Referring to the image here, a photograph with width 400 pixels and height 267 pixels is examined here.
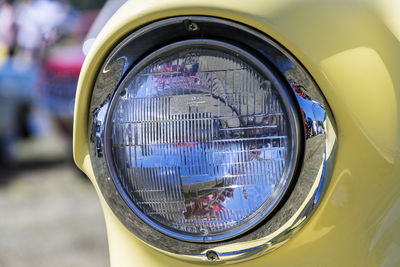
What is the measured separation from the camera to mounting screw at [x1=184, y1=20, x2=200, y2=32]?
3.25 ft

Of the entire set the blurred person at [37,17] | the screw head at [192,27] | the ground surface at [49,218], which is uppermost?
the blurred person at [37,17]

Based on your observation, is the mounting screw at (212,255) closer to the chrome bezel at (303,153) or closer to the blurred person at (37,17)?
the chrome bezel at (303,153)

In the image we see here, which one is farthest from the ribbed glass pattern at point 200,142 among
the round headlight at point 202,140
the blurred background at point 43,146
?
the blurred background at point 43,146

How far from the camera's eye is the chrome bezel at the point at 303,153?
987 millimetres

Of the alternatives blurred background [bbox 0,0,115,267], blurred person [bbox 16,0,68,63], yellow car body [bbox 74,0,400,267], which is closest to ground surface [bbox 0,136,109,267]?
blurred background [bbox 0,0,115,267]

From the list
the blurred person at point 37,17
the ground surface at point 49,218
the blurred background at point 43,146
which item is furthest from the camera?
the ground surface at point 49,218

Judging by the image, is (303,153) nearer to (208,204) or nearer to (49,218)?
(208,204)

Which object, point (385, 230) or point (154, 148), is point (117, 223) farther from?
point (385, 230)

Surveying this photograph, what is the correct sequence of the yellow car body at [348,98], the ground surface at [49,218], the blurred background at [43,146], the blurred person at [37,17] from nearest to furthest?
1. the yellow car body at [348,98]
2. the blurred person at [37,17]
3. the blurred background at [43,146]
4. the ground surface at [49,218]

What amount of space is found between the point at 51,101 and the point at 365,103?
505 cm

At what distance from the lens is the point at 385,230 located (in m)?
0.99

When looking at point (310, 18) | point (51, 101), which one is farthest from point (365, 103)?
point (51, 101)

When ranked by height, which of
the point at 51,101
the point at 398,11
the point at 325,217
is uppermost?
the point at 51,101

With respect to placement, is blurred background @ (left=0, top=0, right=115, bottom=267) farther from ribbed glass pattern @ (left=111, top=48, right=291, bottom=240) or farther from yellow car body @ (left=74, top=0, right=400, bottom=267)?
yellow car body @ (left=74, top=0, right=400, bottom=267)
